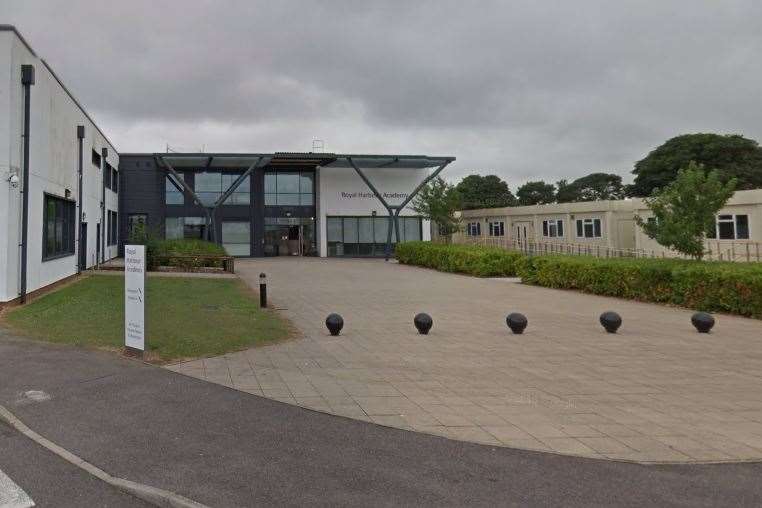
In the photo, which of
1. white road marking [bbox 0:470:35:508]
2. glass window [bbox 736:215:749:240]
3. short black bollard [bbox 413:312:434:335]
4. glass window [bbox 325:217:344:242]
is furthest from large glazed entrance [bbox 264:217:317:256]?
white road marking [bbox 0:470:35:508]

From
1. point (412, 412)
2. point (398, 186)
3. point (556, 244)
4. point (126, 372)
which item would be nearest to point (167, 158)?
point (398, 186)

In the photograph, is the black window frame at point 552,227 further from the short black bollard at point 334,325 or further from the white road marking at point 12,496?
the white road marking at point 12,496

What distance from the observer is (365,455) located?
14.1ft

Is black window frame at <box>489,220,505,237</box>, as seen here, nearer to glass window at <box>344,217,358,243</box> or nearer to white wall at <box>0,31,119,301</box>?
glass window at <box>344,217,358,243</box>

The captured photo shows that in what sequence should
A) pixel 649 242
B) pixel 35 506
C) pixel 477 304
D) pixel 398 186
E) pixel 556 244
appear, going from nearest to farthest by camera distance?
pixel 35 506
pixel 477 304
pixel 649 242
pixel 556 244
pixel 398 186

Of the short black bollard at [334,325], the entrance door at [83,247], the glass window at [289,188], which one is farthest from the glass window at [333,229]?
the short black bollard at [334,325]

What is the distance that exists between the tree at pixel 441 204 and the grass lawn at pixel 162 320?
19391mm

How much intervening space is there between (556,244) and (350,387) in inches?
1225

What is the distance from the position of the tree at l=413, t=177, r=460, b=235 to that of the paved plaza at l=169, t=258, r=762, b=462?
68.5ft

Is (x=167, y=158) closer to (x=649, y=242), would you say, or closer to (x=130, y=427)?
(x=649, y=242)

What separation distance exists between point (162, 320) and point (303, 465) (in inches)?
297

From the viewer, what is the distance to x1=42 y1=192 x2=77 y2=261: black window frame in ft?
48.1

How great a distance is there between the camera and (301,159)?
36.7m

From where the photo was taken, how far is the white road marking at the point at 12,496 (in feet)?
11.5
